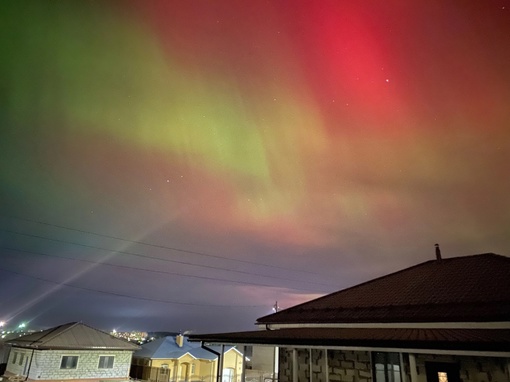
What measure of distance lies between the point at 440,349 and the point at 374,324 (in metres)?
4.32

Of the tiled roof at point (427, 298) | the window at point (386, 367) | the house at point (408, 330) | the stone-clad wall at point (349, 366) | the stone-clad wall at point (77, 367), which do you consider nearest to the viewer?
the house at point (408, 330)

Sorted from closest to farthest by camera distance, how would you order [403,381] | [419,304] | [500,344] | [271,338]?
Answer: [500,344], [403,381], [271,338], [419,304]

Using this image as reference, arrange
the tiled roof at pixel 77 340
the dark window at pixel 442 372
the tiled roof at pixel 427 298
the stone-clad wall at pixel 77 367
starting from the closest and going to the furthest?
the dark window at pixel 442 372 < the tiled roof at pixel 427 298 < the stone-clad wall at pixel 77 367 < the tiled roof at pixel 77 340

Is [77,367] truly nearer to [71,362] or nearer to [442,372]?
[71,362]

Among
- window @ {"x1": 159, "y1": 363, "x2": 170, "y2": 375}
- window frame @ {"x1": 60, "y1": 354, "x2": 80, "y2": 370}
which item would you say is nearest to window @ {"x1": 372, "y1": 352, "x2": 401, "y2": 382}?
window frame @ {"x1": 60, "y1": 354, "x2": 80, "y2": 370}

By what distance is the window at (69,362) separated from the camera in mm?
28797

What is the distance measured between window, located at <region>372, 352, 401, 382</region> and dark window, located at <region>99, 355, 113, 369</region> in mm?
28230

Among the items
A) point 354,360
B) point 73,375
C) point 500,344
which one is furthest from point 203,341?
point 73,375

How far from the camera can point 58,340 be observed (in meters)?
29.6

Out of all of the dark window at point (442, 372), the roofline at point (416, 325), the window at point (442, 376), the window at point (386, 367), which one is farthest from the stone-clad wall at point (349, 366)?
the window at point (442, 376)

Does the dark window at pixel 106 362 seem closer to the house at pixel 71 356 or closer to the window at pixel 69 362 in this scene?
the house at pixel 71 356

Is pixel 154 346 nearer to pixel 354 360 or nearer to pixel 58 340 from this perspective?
pixel 58 340

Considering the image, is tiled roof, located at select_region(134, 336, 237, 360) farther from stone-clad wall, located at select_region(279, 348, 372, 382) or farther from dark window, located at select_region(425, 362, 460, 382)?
dark window, located at select_region(425, 362, 460, 382)

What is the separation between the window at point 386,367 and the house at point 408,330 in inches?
1.2
